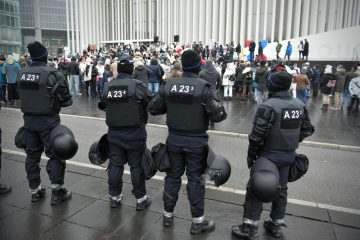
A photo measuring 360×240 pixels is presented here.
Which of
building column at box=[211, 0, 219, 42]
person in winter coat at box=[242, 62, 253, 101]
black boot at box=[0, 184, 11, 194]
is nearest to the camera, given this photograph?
black boot at box=[0, 184, 11, 194]

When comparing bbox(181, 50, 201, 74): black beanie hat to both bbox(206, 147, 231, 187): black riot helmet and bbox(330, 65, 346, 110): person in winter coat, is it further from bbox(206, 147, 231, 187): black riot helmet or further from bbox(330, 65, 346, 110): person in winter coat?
bbox(330, 65, 346, 110): person in winter coat

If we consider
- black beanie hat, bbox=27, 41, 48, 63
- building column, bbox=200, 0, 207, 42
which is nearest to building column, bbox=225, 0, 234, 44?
building column, bbox=200, 0, 207, 42

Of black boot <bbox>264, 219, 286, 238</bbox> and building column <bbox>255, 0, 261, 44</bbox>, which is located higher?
building column <bbox>255, 0, 261, 44</bbox>

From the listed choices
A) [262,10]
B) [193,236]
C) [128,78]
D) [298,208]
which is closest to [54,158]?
[128,78]

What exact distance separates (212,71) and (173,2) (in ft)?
116

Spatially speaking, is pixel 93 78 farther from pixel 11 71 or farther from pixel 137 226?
pixel 137 226

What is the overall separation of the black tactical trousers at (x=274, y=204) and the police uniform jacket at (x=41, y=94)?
2840 millimetres

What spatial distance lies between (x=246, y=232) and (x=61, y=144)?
263 centimetres

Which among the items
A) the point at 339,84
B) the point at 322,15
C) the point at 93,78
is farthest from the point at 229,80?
the point at 322,15

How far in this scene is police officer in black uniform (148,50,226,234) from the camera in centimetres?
397

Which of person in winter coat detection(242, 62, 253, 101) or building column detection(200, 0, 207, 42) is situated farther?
building column detection(200, 0, 207, 42)

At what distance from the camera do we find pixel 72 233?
13.2 ft

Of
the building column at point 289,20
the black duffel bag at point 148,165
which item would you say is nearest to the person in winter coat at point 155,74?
the black duffel bag at point 148,165

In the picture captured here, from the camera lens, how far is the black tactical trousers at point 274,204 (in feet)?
12.8
